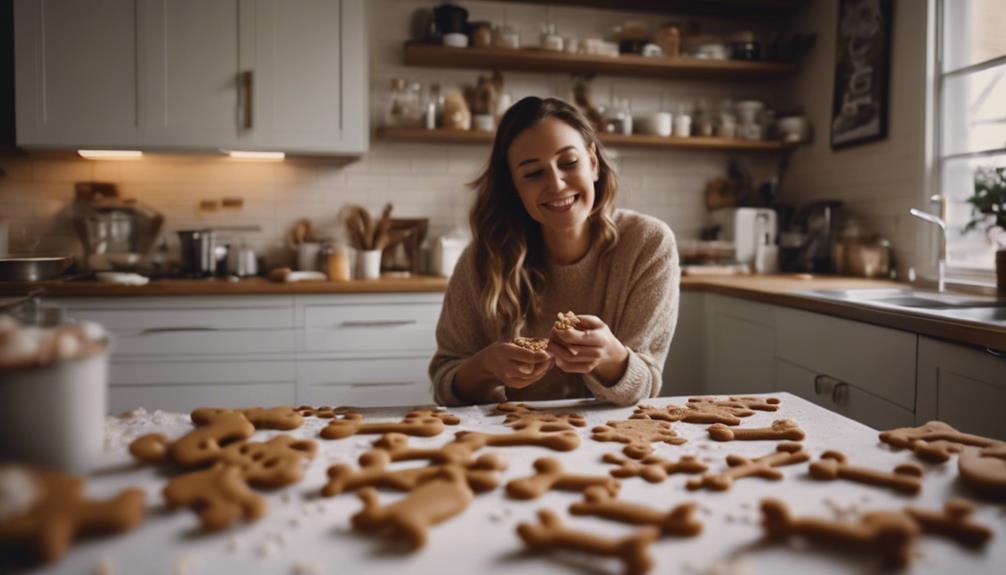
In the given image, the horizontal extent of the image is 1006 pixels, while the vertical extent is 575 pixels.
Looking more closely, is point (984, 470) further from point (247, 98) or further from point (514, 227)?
point (247, 98)

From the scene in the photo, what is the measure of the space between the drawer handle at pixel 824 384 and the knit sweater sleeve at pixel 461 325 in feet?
4.48

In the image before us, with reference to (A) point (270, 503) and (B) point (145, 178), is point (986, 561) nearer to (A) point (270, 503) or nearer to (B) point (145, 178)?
(A) point (270, 503)

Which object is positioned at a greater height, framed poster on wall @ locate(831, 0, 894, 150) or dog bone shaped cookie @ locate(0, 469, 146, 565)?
framed poster on wall @ locate(831, 0, 894, 150)


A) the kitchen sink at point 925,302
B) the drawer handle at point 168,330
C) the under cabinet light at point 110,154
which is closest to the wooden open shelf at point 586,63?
the under cabinet light at point 110,154

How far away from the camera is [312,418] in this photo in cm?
122

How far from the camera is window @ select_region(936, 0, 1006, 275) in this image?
2.86m

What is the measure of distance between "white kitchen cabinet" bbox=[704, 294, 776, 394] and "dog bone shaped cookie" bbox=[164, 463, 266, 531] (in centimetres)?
243

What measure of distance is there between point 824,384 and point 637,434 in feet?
5.54

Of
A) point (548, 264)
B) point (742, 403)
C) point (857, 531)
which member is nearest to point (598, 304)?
point (548, 264)

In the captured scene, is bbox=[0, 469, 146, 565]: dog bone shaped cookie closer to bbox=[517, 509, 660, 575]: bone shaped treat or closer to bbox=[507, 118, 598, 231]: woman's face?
bbox=[517, 509, 660, 575]: bone shaped treat

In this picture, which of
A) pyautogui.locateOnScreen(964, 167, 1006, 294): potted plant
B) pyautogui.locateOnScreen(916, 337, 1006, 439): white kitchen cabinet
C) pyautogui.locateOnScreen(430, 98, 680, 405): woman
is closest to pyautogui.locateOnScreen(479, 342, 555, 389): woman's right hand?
pyautogui.locateOnScreen(430, 98, 680, 405): woman

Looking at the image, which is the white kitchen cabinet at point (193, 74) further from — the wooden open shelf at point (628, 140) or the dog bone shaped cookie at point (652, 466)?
the dog bone shaped cookie at point (652, 466)

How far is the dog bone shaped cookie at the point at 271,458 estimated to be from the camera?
2.90ft

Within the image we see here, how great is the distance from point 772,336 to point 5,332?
8.72ft
